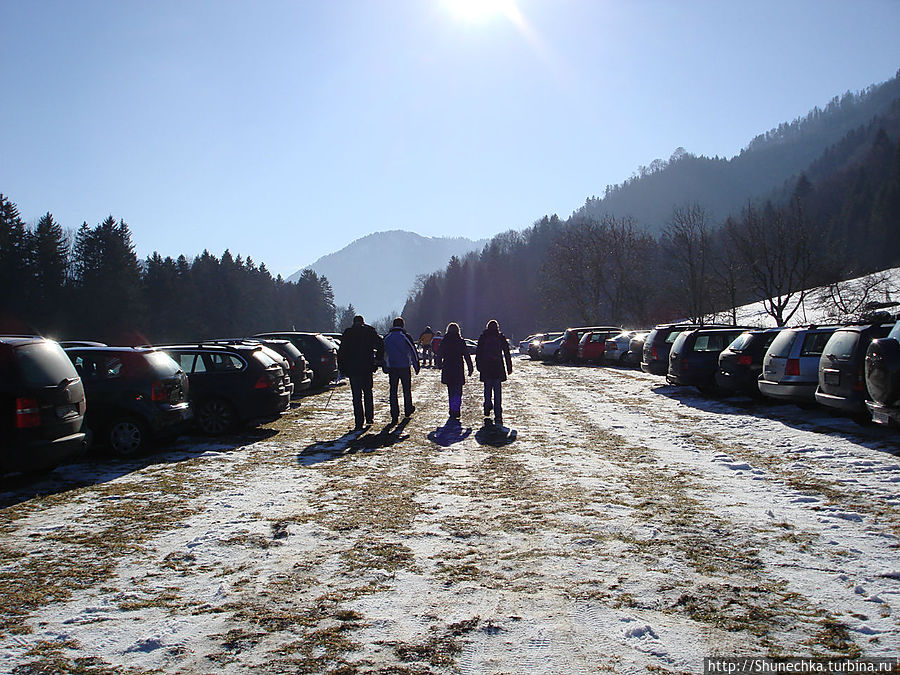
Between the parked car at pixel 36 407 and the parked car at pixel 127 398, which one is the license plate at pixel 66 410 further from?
the parked car at pixel 127 398

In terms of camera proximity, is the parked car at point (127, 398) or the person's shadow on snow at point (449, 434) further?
the person's shadow on snow at point (449, 434)

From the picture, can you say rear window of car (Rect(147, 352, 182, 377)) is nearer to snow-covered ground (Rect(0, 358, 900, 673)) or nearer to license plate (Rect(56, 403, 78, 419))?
snow-covered ground (Rect(0, 358, 900, 673))

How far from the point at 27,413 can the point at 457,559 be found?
4943mm

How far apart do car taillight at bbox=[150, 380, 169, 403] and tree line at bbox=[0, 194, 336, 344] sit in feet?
161

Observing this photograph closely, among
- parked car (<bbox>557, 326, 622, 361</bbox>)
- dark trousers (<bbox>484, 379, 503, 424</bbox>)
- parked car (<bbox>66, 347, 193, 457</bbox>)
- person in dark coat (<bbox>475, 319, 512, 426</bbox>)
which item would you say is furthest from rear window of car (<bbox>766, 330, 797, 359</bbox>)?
parked car (<bbox>557, 326, 622, 361</bbox>)

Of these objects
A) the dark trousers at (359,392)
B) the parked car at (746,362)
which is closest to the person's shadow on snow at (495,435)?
the dark trousers at (359,392)

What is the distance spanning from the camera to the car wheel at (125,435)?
354 inches

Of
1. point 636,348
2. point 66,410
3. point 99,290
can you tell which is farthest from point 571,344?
point 99,290

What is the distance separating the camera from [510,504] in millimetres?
6035

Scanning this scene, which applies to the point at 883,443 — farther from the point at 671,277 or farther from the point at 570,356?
the point at 671,277

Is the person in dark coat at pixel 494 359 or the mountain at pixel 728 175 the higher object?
the mountain at pixel 728 175

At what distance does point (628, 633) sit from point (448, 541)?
1.89 m

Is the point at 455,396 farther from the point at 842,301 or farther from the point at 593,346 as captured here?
the point at 842,301

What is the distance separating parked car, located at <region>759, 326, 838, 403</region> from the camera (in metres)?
10.9
